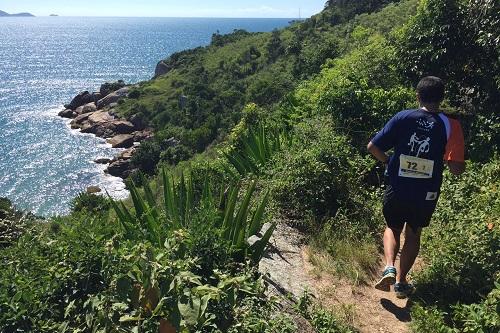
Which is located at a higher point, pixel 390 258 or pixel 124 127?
pixel 390 258

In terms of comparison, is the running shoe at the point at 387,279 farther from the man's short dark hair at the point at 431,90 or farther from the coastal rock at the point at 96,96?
the coastal rock at the point at 96,96

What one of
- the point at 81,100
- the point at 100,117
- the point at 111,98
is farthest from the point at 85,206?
the point at 81,100

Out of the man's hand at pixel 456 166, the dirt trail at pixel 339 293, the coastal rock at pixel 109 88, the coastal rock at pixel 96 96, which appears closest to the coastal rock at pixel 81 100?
the coastal rock at pixel 96 96

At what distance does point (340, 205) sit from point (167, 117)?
160 feet

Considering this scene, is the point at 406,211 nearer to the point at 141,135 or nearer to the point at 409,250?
the point at 409,250

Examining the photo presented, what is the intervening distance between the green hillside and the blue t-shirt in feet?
1.96

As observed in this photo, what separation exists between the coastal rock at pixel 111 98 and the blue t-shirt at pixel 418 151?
204ft

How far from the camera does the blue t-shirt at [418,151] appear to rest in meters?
3.61

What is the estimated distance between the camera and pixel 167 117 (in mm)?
52625

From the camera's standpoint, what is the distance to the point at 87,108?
62.3m

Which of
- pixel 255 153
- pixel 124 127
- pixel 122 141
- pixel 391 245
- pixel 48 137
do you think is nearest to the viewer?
pixel 391 245

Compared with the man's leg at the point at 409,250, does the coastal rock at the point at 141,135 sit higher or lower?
lower

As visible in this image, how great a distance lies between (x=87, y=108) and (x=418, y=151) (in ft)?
208

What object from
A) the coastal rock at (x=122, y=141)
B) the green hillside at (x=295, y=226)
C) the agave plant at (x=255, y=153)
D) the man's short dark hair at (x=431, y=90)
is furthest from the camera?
the coastal rock at (x=122, y=141)
